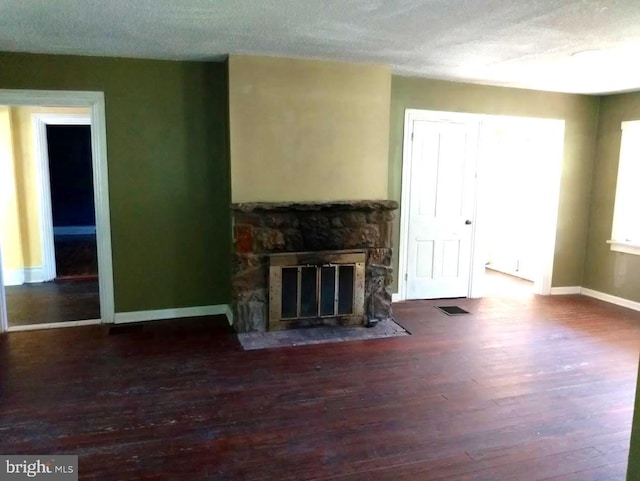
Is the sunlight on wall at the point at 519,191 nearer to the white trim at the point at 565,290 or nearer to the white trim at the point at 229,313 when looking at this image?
the white trim at the point at 565,290

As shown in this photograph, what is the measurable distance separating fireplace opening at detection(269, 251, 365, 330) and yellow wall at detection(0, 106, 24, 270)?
3.72 meters

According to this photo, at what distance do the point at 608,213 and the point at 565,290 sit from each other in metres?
1.05

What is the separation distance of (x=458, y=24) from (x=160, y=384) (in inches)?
120

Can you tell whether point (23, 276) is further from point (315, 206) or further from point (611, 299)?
point (611, 299)

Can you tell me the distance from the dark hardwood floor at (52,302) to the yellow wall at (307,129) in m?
2.12

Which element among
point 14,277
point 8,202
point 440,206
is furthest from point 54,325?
point 440,206

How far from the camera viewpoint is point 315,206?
411 cm

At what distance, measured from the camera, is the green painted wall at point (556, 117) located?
15.8ft

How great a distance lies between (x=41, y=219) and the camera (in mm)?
5895

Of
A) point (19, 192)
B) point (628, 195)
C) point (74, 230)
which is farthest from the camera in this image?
point (74, 230)

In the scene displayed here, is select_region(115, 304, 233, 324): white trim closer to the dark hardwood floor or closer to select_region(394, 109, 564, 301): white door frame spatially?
the dark hardwood floor

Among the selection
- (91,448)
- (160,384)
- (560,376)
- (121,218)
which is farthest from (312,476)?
(121,218)

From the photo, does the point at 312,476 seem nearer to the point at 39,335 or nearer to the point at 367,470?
the point at 367,470

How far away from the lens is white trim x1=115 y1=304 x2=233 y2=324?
4332 mm
